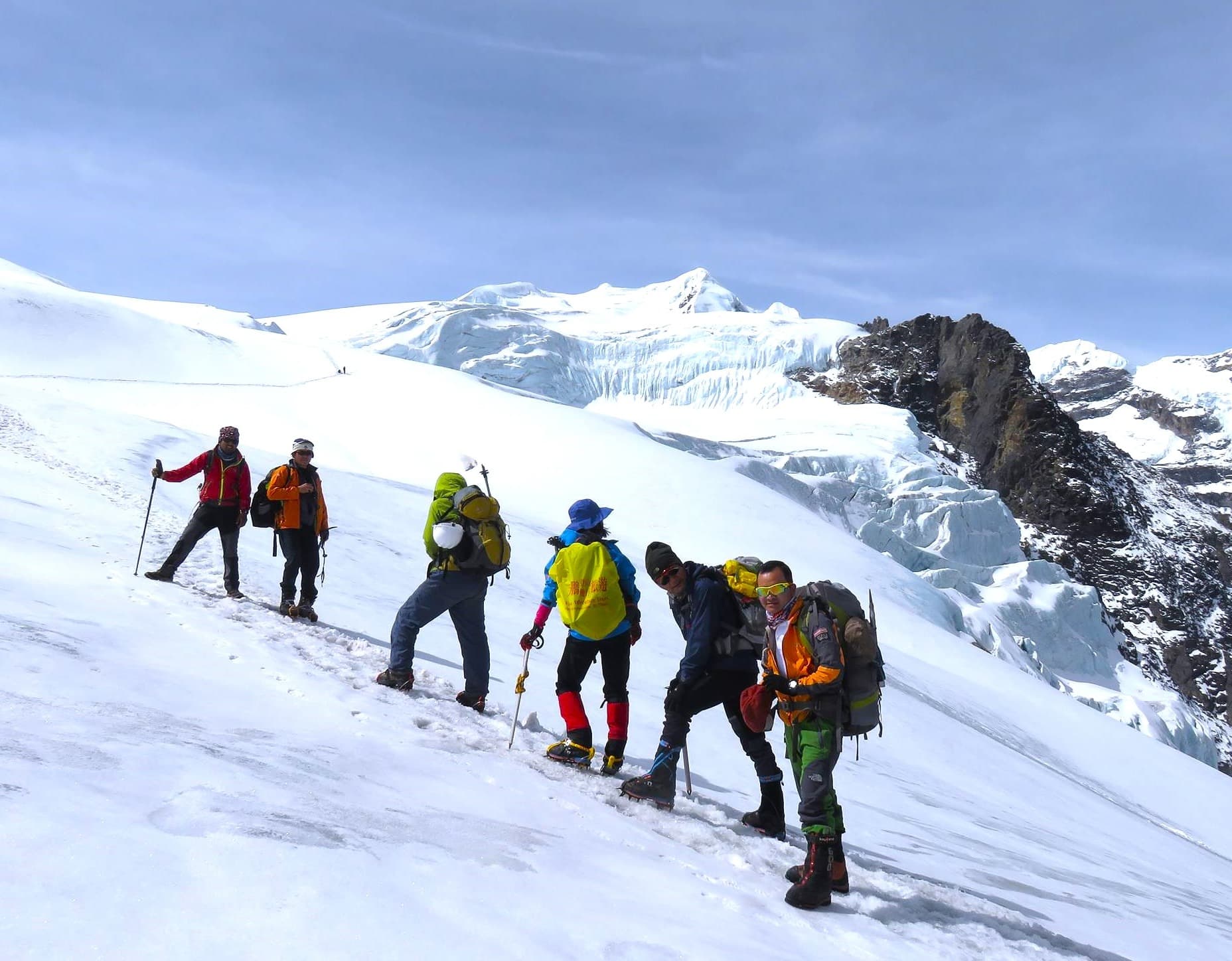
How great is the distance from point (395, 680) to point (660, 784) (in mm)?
2059

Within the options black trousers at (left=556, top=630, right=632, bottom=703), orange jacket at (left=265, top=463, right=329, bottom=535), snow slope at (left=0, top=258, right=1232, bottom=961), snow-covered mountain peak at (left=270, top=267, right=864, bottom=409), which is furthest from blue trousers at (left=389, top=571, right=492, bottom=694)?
snow-covered mountain peak at (left=270, top=267, right=864, bottom=409)

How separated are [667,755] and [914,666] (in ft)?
48.9

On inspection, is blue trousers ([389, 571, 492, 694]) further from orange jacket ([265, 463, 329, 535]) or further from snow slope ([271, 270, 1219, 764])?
snow slope ([271, 270, 1219, 764])

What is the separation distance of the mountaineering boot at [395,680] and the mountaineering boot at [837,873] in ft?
9.47

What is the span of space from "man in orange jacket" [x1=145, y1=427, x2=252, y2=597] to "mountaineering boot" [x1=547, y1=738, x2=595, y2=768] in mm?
3715

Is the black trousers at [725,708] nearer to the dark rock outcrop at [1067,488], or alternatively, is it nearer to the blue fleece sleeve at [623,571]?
the blue fleece sleeve at [623,571]

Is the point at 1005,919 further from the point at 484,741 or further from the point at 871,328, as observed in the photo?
the point at 871,328

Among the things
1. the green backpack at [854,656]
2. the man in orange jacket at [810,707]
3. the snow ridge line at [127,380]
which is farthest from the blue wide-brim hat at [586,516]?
the snow ridge line at [127,380]

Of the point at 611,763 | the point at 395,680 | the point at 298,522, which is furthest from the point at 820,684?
the point at 298,522

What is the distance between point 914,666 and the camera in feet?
60.0

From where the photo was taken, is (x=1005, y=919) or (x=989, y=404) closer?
(x=1005, y=919)

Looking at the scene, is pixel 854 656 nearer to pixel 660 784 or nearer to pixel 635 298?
pixel 660 784

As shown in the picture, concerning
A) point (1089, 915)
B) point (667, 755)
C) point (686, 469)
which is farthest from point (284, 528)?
point (686, 469)

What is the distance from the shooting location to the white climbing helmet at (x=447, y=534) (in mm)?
5574
